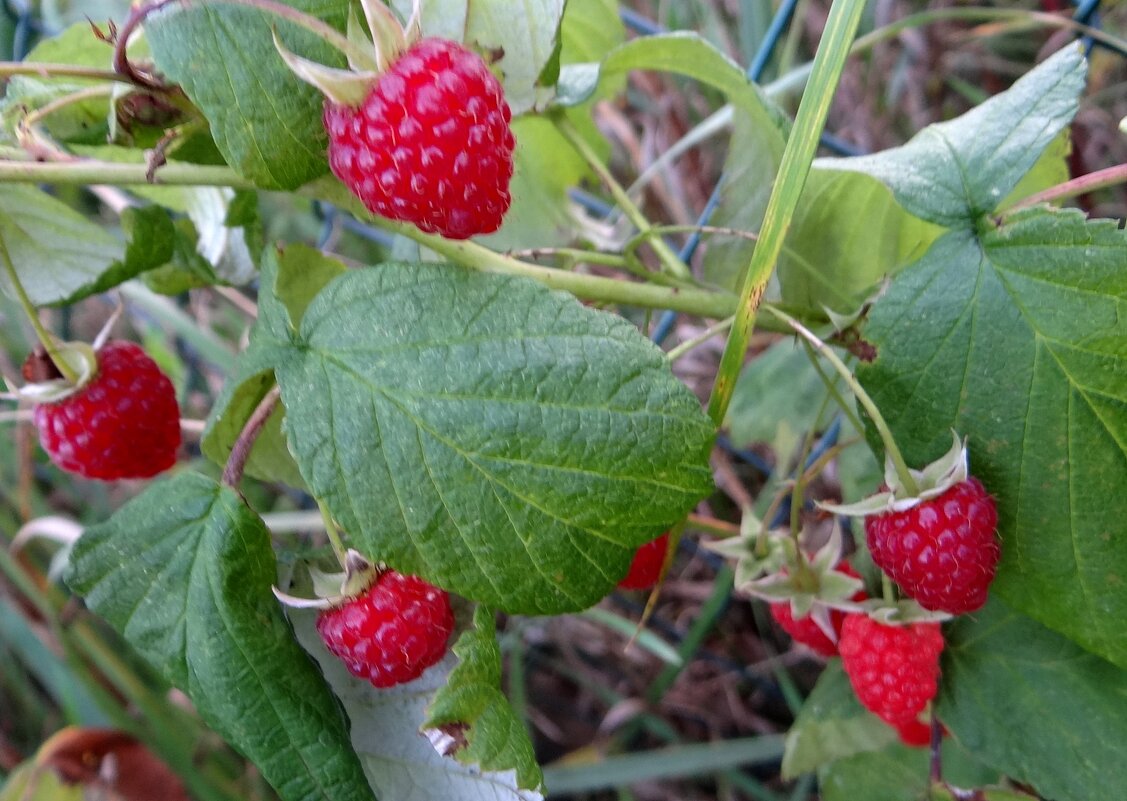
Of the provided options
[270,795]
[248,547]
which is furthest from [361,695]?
[270,795]

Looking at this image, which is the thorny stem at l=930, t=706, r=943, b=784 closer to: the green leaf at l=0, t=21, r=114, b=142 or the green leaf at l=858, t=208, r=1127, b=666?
the green leaf at l=858, t=208, r=1127, b=666

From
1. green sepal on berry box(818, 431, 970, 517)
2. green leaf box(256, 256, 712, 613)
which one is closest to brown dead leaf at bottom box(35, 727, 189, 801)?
green leaf box(256, 256, 712, 613)

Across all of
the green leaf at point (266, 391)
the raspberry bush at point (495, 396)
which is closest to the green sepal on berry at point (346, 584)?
the raspberry bush at point (495, 396)

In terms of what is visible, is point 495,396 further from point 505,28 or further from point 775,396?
point 775,396

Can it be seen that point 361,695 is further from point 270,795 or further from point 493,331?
point 270,795

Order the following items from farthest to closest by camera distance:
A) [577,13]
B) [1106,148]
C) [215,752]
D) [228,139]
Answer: [215,752] < [1106,148] < [577,13] < [228,139]

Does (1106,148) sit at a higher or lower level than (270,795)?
higher
